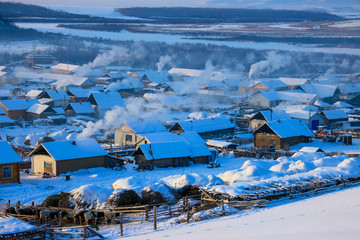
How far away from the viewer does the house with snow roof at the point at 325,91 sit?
121ft

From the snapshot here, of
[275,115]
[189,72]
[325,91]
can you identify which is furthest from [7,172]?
[189,72]

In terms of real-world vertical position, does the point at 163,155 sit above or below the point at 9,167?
below

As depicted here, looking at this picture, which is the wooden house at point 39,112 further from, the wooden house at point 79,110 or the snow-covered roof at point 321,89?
the snow-covered roof at point 321,89

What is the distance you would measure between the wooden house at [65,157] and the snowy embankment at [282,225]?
23.2ft

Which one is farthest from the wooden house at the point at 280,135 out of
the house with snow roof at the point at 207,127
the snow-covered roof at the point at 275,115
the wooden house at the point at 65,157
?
the wooden house at the point at 65,157

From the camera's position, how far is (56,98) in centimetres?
3180

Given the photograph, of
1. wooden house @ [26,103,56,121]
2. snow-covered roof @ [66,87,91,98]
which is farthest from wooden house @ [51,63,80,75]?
wooden house @ [26,103,56,121]

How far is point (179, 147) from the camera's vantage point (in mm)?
18859

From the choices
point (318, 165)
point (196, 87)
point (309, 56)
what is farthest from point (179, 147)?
point (309, 56)

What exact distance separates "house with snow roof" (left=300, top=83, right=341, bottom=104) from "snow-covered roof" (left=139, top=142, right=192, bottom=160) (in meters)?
19.5

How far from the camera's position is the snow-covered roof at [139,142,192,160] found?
18.2 m

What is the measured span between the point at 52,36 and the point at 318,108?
51.6 m

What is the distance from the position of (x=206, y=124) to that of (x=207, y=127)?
0.18 m

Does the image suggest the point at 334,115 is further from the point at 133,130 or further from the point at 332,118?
the point at 133,130
